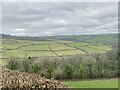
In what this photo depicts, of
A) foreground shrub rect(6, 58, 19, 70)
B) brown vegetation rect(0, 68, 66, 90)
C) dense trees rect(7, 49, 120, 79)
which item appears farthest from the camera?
foreground shrub rect(6, 58, 19, 70)

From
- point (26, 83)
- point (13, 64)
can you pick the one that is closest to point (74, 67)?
point (13, 64)

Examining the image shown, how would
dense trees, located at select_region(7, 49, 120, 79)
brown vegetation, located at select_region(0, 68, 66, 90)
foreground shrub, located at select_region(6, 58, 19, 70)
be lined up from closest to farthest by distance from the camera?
brown vegetation, located at select_region(0, 68, 66, 90), dense trees, located at select_region(7, 49, 120, 79), foreground shrub, located at select_region(6, 58, 19, 70)

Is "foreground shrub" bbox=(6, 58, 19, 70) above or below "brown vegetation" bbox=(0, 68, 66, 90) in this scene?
below

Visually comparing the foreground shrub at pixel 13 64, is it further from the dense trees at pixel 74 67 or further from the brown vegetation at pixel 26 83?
the brown vegetation at pixel 26 83

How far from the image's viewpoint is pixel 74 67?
75.4ft

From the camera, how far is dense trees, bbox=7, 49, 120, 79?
21391mm

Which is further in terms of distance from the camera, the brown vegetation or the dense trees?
the dense trees

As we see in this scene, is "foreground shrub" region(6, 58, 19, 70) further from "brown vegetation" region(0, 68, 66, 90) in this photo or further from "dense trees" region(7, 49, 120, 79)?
"brown vegetation" region(0, 68, 66, 90)

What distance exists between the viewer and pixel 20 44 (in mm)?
54938

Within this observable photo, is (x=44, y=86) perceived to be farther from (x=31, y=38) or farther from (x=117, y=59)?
(x=31, y=38)

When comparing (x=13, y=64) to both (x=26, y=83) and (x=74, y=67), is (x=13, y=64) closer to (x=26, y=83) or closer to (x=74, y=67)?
(x=74, y=67)

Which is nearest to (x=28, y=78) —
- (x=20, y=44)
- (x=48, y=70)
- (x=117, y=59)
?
(x=48, y=70)

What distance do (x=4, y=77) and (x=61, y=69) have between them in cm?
1585

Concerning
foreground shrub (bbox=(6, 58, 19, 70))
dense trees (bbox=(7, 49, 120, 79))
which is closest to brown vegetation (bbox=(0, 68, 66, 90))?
dense trees (bbox=(7, 49, 120, 79))
